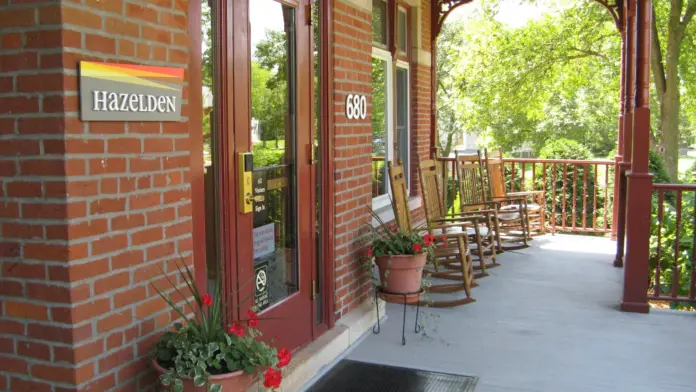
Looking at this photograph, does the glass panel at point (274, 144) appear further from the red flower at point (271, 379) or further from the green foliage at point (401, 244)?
the red flower at point (271, 379)

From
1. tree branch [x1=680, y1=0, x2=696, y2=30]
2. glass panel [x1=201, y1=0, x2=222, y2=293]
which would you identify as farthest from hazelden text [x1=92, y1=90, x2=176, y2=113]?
tree branch [x1=680, y1=0, x2=696, y2=30]

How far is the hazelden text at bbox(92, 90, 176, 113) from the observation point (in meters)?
1.98

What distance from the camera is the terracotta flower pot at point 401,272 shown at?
162 inches

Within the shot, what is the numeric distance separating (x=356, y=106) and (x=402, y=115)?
2902mm

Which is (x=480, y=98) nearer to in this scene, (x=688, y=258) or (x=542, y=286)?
(x=688, y=258)

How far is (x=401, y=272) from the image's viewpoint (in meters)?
4.13

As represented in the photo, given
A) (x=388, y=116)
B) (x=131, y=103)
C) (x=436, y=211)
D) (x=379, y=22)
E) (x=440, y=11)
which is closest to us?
(x=131, y=103)

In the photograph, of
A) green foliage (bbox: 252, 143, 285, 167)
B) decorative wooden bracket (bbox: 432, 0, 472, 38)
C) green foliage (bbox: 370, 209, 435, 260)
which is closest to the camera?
green foliage (bbox: 252, 143, 285, 167)

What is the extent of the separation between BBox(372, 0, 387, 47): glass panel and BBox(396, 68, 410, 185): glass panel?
0.60 m

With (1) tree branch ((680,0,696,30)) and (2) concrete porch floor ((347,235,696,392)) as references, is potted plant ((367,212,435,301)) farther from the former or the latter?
(1) tree branch ((680,0,696,30))

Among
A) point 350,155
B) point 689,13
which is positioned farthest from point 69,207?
point 689,13

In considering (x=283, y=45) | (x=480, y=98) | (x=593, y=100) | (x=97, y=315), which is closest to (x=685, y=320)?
(x=283, y=45)

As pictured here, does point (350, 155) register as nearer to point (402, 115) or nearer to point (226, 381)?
point (226, 381)

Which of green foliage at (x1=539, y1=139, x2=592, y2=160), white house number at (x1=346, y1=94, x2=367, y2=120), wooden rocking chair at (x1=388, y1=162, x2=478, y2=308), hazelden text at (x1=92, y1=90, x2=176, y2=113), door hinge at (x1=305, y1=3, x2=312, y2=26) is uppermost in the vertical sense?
door hinge at (x1=305, y1=3, x2=312, y2=26)
